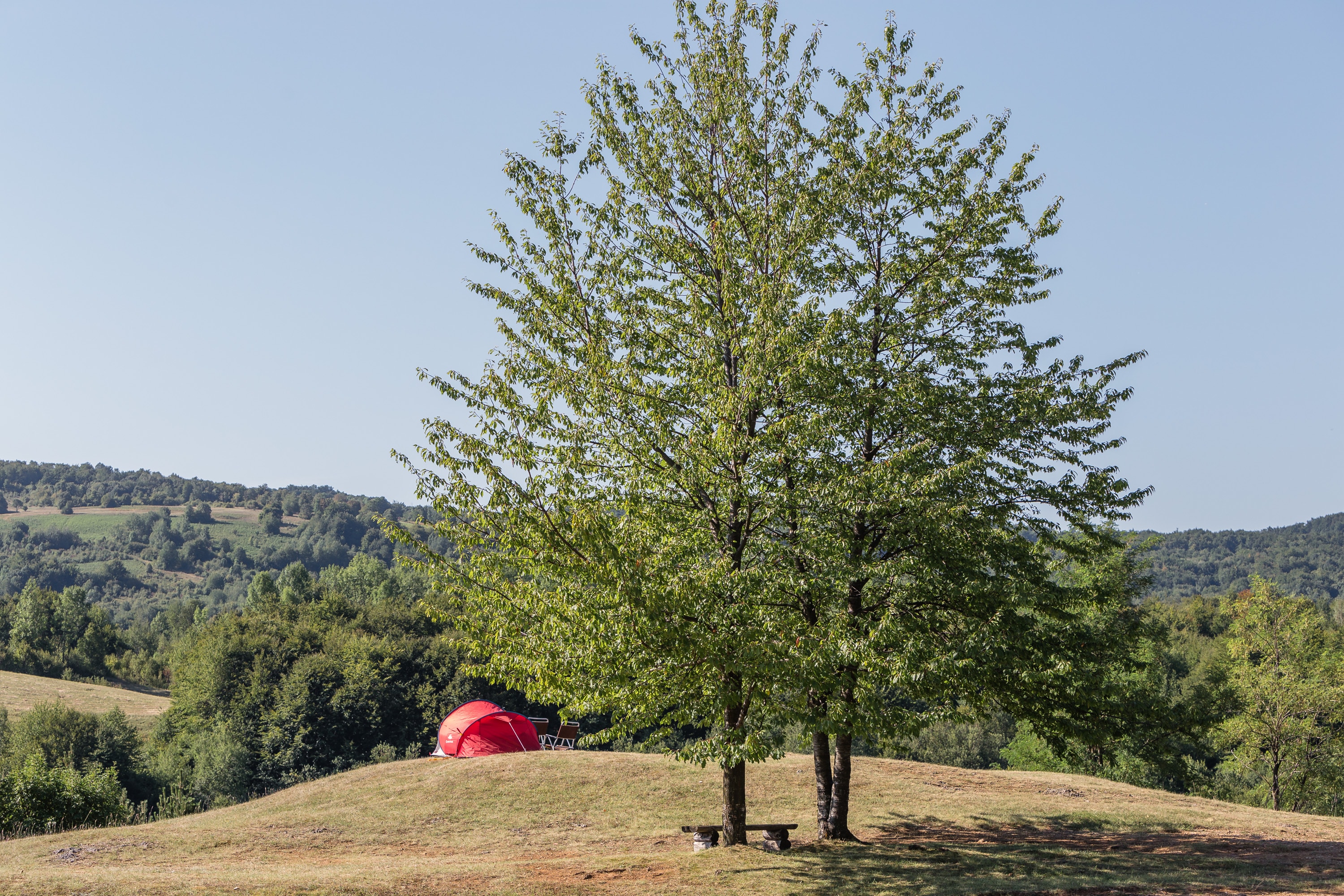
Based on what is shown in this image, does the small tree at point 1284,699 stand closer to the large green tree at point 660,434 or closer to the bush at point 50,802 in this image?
the large green tree at point 660,434

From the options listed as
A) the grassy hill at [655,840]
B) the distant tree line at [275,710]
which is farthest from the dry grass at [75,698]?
the grassy hill at [655,840]

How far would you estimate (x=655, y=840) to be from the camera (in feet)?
58.7

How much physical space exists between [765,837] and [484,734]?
68.7ft

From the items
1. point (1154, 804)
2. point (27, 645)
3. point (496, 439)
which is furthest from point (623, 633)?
point (27, 645)

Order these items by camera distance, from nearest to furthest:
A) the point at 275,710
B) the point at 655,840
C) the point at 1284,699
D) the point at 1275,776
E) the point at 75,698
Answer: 1. the point at 655,840
2. the point at 1284,699
3. the point at 1275,776
4. the point at 275,710
5. the point at 75,698

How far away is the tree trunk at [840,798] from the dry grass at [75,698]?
202 ft

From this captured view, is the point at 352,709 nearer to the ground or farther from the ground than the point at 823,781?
nearer to the ground

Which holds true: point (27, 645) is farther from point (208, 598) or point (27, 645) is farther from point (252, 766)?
point (208, 598)

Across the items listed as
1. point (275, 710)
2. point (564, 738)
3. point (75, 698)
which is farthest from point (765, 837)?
point (75, 698)

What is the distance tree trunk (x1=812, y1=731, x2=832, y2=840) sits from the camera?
52.1 ft

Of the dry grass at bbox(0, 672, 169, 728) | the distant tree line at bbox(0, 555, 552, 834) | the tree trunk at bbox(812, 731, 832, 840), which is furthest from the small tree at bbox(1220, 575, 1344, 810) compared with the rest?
the dry grass at bbox(0, 672, 169, 728)

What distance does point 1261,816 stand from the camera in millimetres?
20891

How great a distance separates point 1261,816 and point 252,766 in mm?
50283

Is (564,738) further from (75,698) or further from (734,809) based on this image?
(75,698)
